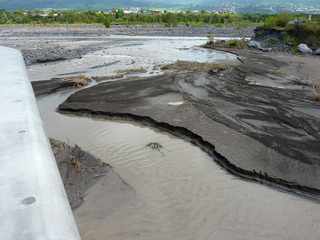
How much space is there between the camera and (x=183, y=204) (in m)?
7.40

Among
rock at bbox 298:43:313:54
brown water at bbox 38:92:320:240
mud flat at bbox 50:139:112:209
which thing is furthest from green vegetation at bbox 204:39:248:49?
mud flat at bbox 50:139:112:209

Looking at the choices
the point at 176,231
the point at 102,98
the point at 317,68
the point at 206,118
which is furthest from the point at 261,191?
the point at 317,68

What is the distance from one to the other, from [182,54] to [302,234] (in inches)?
1075

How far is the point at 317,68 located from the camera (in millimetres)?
25375

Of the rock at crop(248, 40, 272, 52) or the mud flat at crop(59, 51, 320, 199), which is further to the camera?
the rock at crop(248, 40, 272, 52)

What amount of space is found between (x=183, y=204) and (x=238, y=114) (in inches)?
232

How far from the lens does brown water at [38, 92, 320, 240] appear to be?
654cm

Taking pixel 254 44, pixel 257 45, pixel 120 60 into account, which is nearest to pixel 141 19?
pixel 254 44

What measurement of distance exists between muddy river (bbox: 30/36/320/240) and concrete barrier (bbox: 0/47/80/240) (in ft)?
14.1

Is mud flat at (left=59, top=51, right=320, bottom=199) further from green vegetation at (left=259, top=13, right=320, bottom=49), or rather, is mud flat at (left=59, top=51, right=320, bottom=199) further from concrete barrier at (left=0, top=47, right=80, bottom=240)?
green vegetation at (left=259, top=13, right=320, bottom=49)

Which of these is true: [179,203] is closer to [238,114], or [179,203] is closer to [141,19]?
[238,114]

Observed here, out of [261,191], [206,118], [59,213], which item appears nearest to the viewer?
[59,213]

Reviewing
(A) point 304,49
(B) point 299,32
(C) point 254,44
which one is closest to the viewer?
(A) point 304,49

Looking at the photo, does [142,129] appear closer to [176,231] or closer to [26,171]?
[176,231]
